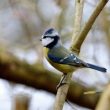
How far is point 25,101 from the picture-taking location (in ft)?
6.44

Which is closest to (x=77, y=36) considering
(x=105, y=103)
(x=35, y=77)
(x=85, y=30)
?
(x=85, y=30)

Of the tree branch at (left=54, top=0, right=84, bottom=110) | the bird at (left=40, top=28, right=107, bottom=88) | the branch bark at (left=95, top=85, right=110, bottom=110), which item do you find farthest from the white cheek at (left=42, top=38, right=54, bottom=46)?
the branch bark at (left=95, top=85, right=110, bottom=110)

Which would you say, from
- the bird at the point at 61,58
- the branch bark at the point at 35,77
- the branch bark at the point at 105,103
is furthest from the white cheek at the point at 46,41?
the branch bark at the point at 35,77

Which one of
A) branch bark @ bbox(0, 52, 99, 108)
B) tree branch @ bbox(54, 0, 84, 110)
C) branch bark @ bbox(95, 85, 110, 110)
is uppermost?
tree branch @ bbox(54, 0, 84, 110)

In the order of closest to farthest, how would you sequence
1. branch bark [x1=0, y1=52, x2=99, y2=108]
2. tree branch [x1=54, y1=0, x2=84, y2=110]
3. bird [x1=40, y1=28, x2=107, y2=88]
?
tree branch [x1=54, y1=0, x2=84, y2=110]
bird [x1=40, y1=28, x2=107, y2=88]
branch bark [x1=0, y1=52, x2=99, y2=108]

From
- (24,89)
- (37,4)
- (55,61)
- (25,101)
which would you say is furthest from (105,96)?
(37,4)

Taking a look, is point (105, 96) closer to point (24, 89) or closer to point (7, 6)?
point (24, 89)

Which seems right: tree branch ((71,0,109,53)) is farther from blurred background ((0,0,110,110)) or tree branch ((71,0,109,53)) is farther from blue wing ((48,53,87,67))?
blurred background ((0,0,110,110))

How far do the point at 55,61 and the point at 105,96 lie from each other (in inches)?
7.7

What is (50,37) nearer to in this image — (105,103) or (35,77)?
(105,103)

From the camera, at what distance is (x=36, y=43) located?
2678mm

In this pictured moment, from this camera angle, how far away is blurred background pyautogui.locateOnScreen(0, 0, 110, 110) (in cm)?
225

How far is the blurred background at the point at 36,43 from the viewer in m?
2.25

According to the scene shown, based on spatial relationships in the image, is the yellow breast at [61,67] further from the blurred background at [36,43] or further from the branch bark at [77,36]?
the blurred background at [36,43]
